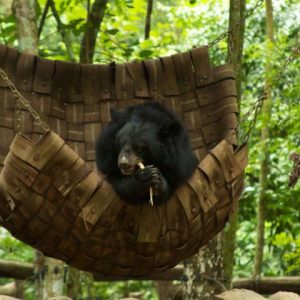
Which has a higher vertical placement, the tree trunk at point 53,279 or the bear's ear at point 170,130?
the bear's ear at point 170,130

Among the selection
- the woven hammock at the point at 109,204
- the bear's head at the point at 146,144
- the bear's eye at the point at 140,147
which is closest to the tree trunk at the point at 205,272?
the woven hammock at the point at 109,204

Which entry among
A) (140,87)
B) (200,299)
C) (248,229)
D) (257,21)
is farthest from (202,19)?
(200,299)

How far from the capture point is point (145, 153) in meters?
3.16

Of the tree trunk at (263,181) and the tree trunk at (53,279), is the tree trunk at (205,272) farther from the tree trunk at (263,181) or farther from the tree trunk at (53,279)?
the tree trunk at (263,181)

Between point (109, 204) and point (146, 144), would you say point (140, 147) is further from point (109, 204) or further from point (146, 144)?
point (109, 204)

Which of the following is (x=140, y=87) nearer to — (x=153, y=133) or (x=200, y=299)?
(x=153, y=133)

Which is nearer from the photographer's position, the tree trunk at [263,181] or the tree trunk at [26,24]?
the tree trunk at [26,24]

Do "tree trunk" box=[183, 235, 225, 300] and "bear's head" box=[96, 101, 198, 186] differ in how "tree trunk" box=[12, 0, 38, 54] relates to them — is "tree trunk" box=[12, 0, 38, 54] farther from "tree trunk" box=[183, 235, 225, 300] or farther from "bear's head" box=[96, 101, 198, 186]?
Result: "tree trunk" box=[183, 235, 225, 300]

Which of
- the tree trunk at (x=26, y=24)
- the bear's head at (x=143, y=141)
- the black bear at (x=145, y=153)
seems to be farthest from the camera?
the tree trunk at (x=26, y=24)

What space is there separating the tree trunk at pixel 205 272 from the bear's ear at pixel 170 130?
4.03 ft

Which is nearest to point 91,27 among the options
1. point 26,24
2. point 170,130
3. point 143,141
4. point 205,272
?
point 26,24

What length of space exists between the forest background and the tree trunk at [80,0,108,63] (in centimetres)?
6

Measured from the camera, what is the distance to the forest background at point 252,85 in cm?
565

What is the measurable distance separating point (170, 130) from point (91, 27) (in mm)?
2509
